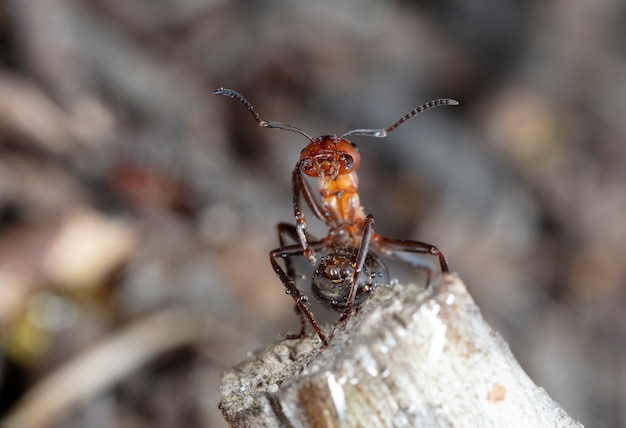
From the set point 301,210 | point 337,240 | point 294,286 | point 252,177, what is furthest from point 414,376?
point 252,177

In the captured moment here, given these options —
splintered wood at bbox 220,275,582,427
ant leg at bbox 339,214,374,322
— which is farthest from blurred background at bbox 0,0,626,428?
splintered wood at bbox 220,275,582,427

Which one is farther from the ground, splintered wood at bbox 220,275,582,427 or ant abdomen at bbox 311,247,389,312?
ant abdomen at bbox 311,247,389,312

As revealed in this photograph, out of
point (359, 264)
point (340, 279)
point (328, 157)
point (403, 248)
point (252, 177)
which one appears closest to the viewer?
point (359, 264)

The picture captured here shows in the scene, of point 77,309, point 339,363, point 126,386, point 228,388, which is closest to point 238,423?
point 228,388

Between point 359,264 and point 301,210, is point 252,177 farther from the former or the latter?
point 359,264

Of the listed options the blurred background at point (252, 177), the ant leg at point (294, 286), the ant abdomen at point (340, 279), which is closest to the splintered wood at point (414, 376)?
the ant leg at point (294, 286)

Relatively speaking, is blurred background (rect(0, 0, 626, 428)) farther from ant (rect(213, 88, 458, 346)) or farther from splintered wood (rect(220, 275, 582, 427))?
splintered wood (rect(220, 275, 582, 427))

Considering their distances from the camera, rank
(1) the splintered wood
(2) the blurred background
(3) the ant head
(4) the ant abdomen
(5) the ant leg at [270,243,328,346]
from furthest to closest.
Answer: (2) the blurred background
(3) the ant head
(4) the ant abdomen
(5) the ant leg at [270,243,328,346]
(1) the splintered wood

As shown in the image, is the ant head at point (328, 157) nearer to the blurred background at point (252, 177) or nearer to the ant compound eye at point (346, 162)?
the ant compound eye at point (346, 162)
